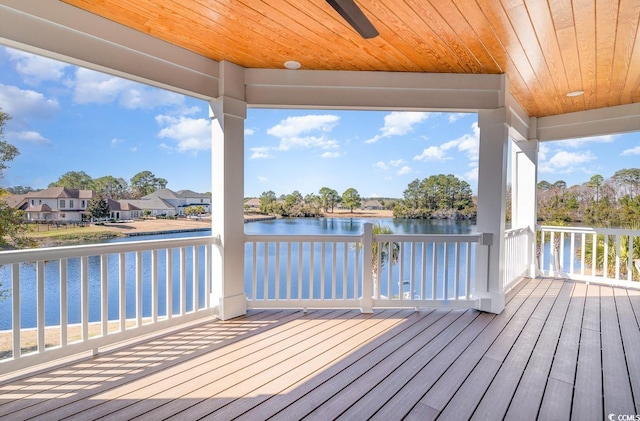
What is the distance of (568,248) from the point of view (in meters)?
5.27

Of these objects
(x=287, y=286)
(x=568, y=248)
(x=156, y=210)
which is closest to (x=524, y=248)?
(x=568, y=248)

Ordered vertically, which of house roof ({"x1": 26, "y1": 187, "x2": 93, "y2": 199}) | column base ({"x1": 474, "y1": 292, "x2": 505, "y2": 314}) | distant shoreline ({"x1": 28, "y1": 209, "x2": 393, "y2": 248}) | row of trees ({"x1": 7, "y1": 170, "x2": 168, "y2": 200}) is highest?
row of trees ({"x1": 7, "y1": 170, "x2": 168, "y2": 200})

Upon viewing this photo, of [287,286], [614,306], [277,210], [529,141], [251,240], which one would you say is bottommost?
[614,306]

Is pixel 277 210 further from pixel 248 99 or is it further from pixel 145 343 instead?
pixel 145 343

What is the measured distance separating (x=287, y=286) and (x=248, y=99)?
2.11 m

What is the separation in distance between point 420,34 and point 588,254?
5.09 m

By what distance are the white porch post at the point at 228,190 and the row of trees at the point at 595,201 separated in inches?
205

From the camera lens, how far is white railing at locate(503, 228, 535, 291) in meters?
4.43

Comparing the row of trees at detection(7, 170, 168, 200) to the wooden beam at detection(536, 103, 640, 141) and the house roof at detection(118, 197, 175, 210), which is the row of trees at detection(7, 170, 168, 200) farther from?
the wooden beam at detection(536, 103, 640, 141)

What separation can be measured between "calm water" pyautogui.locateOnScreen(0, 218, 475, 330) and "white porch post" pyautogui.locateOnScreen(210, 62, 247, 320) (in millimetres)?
216

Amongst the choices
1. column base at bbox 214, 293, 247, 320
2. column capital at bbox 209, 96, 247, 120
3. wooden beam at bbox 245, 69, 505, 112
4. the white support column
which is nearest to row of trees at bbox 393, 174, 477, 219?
the white support column

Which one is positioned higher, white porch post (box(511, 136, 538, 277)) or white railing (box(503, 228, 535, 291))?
white porch post (box(511, 136, 538, 277))

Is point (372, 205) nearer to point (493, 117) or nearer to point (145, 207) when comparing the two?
point (493, 117)

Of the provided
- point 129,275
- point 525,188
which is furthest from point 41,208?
point 525,188
